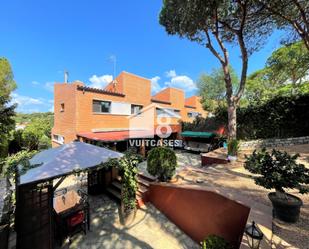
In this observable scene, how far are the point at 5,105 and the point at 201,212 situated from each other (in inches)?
494

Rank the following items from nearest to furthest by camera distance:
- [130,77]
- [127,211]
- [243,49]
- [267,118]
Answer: [127,211]
[243,49]
[267,118]
[130,77]

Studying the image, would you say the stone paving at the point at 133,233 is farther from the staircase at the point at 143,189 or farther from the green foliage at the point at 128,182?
the green foliage at the point at 128,182

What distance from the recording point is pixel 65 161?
629 centimetres

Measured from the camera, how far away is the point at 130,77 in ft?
61.1

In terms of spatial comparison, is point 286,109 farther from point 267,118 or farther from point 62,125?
point 62,125

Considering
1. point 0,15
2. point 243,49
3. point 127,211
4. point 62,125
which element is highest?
point 0,15

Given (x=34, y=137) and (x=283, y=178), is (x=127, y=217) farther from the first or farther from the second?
(x=34, y=137)

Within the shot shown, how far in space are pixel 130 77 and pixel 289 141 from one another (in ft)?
55.8

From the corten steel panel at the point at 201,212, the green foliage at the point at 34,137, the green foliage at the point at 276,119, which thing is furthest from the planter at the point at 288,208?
the green foliage at the point at 34,137

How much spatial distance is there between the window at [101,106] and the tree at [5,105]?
6.32 m

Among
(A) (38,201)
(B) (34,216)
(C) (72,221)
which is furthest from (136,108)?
(B) (34,216)

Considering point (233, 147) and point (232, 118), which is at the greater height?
point (232, 118)

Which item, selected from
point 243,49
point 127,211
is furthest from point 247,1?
point 127,211

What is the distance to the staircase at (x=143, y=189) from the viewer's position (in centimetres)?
890
